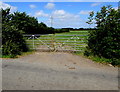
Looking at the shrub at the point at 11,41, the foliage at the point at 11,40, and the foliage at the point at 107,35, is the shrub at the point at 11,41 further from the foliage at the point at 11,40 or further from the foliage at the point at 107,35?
the foliage at the point at 107,35

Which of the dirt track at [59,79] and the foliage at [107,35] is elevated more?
the foliage at [107,35]

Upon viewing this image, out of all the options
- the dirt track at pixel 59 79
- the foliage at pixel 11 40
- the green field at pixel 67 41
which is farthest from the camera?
the green field at pixel 67 41

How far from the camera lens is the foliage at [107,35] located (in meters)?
6.60

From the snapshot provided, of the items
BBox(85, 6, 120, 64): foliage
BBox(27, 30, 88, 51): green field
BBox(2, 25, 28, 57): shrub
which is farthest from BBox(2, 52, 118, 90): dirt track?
BBox(27, 30, 88, 51): green field

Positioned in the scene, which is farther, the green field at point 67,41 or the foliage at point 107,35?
the green field at point 67,41

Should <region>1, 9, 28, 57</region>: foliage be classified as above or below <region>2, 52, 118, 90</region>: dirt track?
above

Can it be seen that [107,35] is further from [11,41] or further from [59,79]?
[11,41]

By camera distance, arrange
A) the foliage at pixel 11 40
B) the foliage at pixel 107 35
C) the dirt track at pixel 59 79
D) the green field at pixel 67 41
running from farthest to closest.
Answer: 1. the green field at pixel 67 41
2. the foliage at pixel 11 40
3. the foliage at pixel 107 35
4. the dirt track at pixel 59 79

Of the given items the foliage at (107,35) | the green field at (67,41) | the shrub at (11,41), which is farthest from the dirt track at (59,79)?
the green field at (67,41)

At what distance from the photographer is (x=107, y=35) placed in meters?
6.94

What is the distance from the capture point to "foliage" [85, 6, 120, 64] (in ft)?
21.6

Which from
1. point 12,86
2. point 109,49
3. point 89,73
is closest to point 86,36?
point 109,49

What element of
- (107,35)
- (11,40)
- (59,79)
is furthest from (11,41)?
(107,35)

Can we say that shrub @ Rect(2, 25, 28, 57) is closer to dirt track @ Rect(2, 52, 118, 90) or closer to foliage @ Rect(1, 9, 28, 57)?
foliage @ Rect(1, 9, 28, 57)
